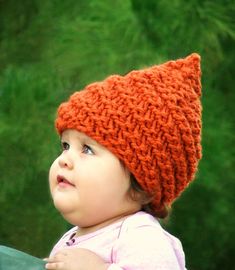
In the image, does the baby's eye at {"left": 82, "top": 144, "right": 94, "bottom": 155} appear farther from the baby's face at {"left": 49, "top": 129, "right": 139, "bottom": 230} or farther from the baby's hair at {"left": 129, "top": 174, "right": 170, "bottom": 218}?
the baby's hair at {"left": 129, "top": 174, "right": 170, "bottom": 218}

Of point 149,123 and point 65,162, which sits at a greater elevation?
point 149,123

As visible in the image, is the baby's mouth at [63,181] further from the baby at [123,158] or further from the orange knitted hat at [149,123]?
the orange knitted hat at [149,123]

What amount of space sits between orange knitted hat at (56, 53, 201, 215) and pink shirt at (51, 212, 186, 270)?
0.37 feet

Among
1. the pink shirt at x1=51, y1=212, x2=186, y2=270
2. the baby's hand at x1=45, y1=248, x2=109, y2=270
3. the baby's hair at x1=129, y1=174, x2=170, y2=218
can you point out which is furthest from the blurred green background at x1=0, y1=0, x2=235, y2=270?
the baby's hand at x1=45, y1=248, x2=109, y2=270

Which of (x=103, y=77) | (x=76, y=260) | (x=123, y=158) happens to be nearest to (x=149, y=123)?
(x=123, y=158)

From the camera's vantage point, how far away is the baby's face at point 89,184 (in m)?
2.02

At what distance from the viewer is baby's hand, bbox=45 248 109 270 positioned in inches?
72.7

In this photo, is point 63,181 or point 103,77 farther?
point 103,77

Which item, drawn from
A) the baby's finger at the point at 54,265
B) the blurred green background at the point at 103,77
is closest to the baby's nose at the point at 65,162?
the baby's finger at the point at 54,265

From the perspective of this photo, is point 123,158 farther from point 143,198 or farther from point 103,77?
point 103,77

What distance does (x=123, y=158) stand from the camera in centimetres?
203

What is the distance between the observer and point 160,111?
2049 millimetres

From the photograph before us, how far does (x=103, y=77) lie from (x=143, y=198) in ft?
5.01

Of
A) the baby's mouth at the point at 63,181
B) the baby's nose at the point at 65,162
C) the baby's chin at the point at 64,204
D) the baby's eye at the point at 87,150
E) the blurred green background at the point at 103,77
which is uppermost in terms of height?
the baby's eye at the point at 87,150
